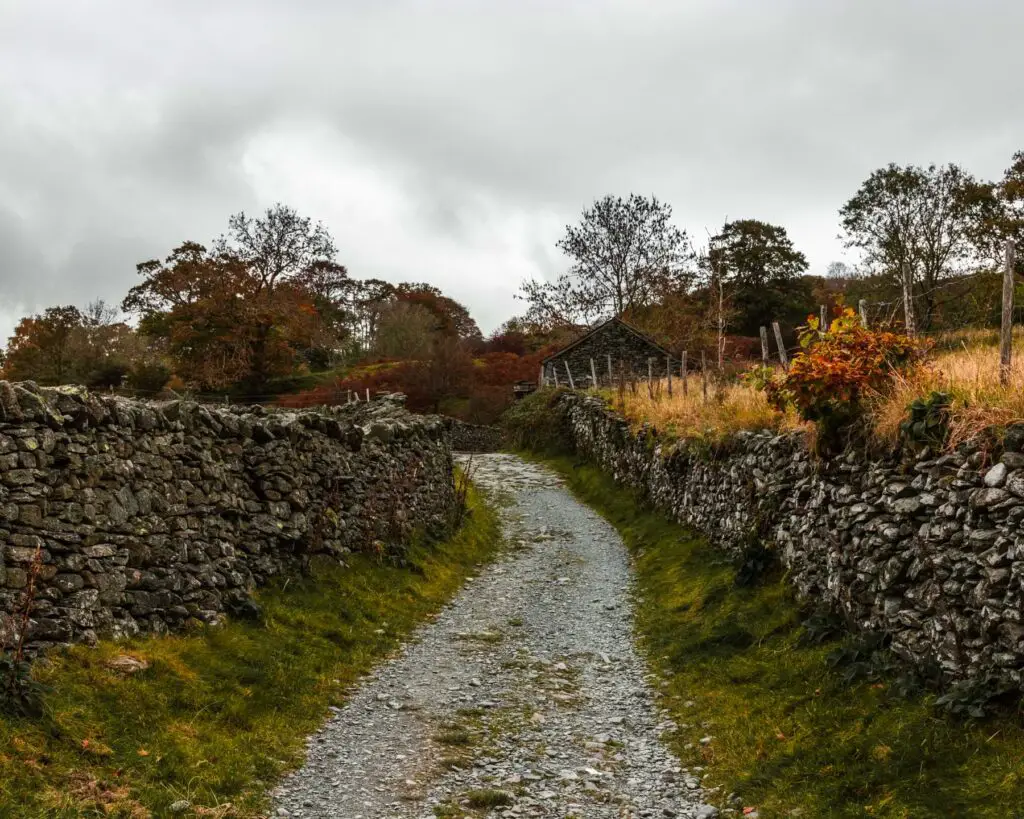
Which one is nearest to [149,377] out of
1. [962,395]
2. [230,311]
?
[230,311]

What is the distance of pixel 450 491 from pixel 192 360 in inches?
1094

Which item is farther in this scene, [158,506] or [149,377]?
[149,377]

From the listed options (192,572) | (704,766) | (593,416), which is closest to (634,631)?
(704,766)

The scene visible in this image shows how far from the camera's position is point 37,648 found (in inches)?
267

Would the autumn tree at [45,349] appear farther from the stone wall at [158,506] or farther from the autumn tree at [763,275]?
the autumn tree at [763,275]

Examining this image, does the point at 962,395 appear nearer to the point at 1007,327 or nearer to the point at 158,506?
the point at 1007,327

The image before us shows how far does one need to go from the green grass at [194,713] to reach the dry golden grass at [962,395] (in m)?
7.15

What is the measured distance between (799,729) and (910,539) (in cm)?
223

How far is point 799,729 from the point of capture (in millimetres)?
7184

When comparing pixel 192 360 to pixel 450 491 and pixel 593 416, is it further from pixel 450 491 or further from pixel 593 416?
pixel 450 491

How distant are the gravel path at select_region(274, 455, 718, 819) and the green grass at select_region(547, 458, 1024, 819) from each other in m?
0.50

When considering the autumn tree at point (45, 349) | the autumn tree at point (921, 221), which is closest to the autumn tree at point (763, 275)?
the autumn tree at point (921, 221)

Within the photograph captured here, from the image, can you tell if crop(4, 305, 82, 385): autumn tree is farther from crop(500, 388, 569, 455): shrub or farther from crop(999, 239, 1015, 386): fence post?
crop(999, 239, 1015, 386): fence post

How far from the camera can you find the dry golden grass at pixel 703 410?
1342cm
